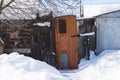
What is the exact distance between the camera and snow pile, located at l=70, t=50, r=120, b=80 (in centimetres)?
1246

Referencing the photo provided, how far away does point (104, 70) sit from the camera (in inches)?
542

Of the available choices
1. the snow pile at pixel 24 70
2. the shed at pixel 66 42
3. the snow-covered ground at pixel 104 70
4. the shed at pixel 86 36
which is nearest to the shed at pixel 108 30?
the shed at pixel 86 36

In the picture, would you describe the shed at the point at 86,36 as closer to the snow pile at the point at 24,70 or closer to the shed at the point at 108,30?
the shed at the point at 108,30

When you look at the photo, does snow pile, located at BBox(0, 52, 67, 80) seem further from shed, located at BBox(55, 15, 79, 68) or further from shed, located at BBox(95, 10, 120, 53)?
shed, located at BBox(95, 10, 120, 53)

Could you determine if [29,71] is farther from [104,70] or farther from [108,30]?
[108,30]

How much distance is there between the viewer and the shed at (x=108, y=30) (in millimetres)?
19250

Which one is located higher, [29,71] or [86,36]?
[29,71]

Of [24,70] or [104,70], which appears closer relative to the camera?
[24,70]

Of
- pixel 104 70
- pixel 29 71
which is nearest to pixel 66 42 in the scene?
pixel 104 70

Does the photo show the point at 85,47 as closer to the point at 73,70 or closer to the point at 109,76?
the point at 73,70

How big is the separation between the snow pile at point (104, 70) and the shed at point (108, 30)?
169 cm

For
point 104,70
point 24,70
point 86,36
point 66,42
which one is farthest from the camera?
point 86,36

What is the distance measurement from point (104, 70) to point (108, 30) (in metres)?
5.98

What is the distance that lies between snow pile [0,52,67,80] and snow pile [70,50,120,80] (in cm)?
436
